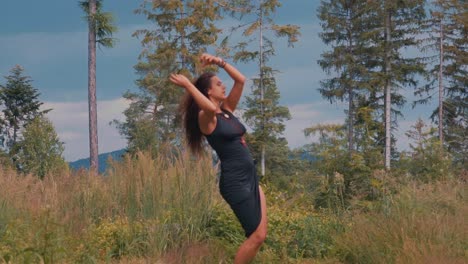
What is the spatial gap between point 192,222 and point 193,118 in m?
1.44

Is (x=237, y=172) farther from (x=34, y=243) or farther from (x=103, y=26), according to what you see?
(x=103, y=26)

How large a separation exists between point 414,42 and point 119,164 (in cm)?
2755

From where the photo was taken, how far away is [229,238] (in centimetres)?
661

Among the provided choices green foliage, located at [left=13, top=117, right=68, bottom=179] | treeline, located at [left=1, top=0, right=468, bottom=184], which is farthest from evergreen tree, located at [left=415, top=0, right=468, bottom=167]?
green foliage, located at [left=13, top=117, right=68, bottom=179]

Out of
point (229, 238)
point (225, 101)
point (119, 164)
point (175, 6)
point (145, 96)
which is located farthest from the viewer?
point (145, 96)

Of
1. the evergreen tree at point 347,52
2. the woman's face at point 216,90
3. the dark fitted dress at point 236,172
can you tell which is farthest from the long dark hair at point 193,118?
→ the evergreen tree at point 347,52

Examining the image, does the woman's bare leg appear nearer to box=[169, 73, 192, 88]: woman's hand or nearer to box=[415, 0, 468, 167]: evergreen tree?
box=[169, 73, 192, 88]: woman's hand

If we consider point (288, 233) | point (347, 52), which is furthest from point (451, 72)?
point (288, 233)

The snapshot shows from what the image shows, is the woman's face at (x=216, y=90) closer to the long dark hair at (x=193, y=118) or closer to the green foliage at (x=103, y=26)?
the long dark hair at (x=193, y=118)

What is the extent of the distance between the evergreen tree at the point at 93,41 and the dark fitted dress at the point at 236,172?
1848cm

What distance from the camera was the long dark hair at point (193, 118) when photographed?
17.6ft

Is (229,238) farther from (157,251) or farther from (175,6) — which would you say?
(175,6)

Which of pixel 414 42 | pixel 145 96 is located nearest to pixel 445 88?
pixel 414 42

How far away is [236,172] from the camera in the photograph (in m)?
4.96
